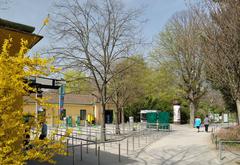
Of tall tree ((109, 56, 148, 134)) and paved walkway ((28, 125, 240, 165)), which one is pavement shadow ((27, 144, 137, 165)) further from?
tall tree ((109, 56, 148, 134))

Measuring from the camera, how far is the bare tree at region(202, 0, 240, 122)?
40.3 ft

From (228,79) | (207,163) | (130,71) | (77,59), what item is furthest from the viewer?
(130,71)

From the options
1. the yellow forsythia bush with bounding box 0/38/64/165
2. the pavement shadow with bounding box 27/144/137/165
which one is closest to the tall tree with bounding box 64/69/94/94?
the pavement shadow with bounding box 27/144/137/165

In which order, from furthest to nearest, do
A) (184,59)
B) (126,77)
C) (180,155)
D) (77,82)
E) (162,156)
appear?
(184,59) < (126,77) < (77,82) < (180,155) < (162,156)

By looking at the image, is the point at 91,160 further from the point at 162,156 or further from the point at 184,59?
the point at 184,59

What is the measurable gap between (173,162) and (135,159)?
5.01 ft

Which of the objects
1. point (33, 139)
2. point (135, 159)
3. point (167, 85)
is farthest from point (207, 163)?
point (167, 85)

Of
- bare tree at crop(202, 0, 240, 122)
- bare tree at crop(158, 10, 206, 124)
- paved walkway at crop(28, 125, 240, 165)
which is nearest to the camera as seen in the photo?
paved walkway at crop(28, 125, 240, 165)

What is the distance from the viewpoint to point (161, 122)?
2527cm

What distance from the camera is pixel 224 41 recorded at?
12742 millimetres

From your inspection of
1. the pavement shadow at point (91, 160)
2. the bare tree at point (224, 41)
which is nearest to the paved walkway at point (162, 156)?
the pavement shadow at point (91, 160)

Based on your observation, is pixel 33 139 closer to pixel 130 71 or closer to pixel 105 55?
pixel 105 55

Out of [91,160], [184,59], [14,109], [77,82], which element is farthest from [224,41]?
[184,59]

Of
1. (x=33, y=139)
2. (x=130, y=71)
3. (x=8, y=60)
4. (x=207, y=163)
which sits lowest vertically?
(x=207, y=163)
